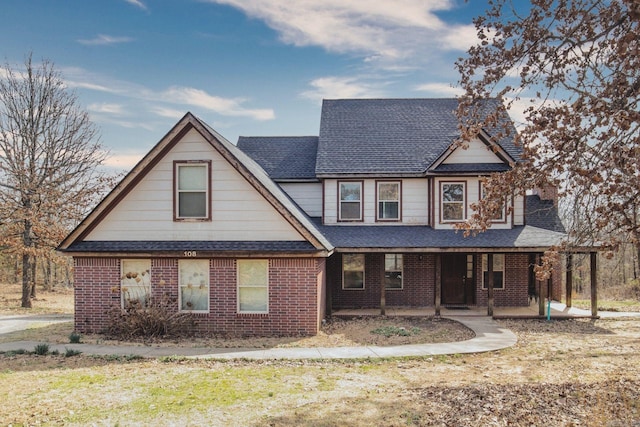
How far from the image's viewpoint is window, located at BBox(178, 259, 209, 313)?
13.7m

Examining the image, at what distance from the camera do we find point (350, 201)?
18703 millimetres

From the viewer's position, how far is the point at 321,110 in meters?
22.8

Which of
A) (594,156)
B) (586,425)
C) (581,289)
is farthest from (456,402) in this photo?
(581,289)

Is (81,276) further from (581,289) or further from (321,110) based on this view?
(581,289)

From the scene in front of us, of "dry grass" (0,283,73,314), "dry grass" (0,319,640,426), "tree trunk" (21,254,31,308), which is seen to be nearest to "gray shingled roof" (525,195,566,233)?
"dry grass" (0,319,640,426)

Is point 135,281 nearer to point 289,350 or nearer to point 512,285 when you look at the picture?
point 289,350

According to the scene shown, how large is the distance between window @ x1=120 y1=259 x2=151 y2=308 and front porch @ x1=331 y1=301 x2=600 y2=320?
21.7ft

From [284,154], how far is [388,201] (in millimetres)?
6065

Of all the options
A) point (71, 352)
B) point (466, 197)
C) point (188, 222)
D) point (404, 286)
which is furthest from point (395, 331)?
point (71, 352)

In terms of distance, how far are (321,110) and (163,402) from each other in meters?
17.6

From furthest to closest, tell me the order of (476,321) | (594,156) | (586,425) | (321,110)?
(321,110) < (476,321) < (594,156) < (586,425)

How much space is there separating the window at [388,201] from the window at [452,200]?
5.89ft

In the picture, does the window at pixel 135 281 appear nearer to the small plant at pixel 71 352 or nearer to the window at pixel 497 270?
the small plant at pixel 71 352

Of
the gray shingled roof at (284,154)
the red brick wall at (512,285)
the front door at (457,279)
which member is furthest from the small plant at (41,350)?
the red brick wall at (512,285)
